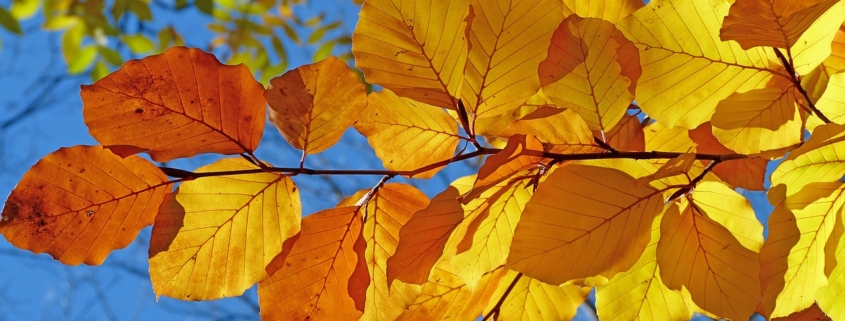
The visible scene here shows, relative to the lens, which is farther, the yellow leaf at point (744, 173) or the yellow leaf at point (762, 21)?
the yellow leaf at point (744, 173)

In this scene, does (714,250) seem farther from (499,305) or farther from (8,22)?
(8,22)

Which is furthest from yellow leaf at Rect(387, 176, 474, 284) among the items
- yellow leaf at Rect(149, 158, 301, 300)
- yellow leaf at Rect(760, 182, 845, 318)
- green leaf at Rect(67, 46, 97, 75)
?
green leaf at Rect(67, 46, 97, 75)

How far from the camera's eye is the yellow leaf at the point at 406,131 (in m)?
0.51

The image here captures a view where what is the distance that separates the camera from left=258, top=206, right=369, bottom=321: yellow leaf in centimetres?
50

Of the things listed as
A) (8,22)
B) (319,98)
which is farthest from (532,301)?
(8,22)

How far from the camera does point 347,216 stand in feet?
1.64

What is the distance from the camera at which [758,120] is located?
0.47 m

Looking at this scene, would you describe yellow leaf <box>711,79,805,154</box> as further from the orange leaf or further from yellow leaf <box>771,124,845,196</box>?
the orange leaf

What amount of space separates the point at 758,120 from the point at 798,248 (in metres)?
0.09

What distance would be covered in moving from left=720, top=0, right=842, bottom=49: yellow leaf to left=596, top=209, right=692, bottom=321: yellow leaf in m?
0.20

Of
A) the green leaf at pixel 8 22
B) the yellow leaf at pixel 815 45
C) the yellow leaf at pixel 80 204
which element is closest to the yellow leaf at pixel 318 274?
the yellow leaf at pixel 80 204

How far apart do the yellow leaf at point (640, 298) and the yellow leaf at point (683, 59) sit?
134 mm

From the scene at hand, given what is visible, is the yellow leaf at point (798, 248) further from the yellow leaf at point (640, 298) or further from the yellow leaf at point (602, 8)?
the yellow leaf at point (602, 8)

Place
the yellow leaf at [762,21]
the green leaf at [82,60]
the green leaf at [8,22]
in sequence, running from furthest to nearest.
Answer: the green leaf at [82,60]
the green leaf at [8,22]
the yellow leaf at [762,21]
